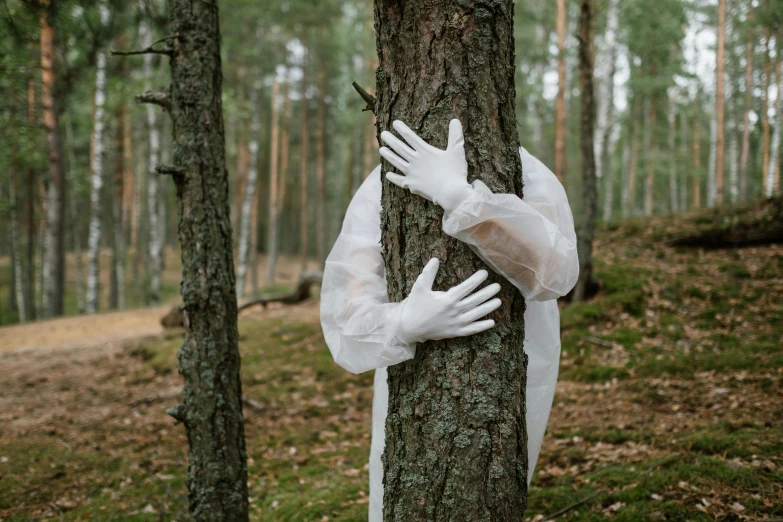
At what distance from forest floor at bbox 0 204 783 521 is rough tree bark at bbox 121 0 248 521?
0.74 metres

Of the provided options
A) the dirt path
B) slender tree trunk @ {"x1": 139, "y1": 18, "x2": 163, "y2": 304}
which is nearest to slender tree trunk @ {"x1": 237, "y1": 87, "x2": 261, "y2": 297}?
slender tree trunk @ {"x1": 139, "y1": 18, "x2": 163, "y2": 304}

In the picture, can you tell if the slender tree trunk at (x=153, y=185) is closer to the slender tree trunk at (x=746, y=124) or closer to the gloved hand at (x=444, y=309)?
the gloved hand at (x=444, y=309)

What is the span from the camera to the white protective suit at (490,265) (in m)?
1.72

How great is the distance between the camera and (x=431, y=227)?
1.79 m

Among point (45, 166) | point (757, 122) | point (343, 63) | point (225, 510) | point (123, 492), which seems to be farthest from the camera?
point (343, 63)

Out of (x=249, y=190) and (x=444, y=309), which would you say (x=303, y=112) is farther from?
(x=444, y=309)

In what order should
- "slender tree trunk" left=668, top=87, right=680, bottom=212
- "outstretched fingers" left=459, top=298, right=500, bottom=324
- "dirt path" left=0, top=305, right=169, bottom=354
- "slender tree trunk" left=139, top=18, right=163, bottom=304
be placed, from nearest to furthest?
"outstretched fingers" left=459, top=298, right=500, bottom=324 → "dirt path" left=0, top=305, right=169, bottom=354 → "slender tree trunk" left=139, top=18, right=163, bottom=304 → "slender tree trunk" left=668, top=87, right=680, bottom=212

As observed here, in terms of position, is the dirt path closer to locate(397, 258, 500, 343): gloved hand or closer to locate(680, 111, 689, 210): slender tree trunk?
locate(397, 258, 500, 343): gloved hand

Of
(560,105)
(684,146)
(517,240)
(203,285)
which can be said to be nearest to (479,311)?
(517,240)

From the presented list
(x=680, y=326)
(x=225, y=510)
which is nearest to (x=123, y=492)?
(x=225, y=510)

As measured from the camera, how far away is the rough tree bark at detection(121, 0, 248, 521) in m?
2.97

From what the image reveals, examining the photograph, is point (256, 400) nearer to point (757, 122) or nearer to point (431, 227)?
point (431, 227)

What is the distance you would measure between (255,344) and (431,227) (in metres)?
7.29

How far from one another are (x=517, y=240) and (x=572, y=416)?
3516mm
